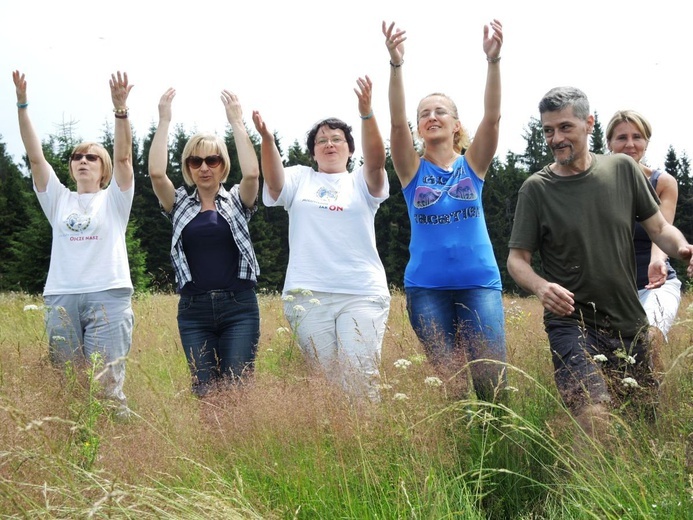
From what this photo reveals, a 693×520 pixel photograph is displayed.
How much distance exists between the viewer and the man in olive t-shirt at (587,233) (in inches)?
132

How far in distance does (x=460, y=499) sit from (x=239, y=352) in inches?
78.8

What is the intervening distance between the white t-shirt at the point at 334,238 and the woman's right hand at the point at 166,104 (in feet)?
3.26

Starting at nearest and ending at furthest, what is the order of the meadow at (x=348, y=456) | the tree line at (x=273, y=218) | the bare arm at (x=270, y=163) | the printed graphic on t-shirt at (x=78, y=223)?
1. the meadow at (x=348, y=456)
2. the bare arm at (x=270, y=163)
3. the printed graphic on t-shirt at (x=78, y=223)
4. the tree line at (x=273, y=218)

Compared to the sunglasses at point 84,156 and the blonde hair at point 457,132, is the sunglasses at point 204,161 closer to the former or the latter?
the sunglasses at point 84,156

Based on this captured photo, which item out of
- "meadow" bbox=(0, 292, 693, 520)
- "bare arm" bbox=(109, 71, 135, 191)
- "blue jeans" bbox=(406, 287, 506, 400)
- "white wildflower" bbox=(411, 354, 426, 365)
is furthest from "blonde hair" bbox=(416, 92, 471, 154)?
"bare arm" bbox=(109, 71, 135, 191)

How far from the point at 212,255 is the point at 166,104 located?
1.15 metres

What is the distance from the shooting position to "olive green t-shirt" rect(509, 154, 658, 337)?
3.37 metres

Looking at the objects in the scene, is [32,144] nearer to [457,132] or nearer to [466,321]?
[457,132]

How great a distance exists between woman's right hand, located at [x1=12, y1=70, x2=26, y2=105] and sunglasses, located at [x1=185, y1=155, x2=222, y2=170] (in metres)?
1.40

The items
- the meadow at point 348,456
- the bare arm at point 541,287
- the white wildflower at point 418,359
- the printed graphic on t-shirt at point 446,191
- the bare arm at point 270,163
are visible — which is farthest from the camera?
the bare arm at point 270,163

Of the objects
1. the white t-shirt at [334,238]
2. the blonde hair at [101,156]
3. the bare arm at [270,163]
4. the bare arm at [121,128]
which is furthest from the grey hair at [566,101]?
the blonde hair at [101,156]

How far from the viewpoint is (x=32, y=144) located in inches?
191

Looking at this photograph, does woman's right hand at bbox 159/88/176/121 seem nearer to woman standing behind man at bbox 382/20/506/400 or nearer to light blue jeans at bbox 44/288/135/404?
light blue jeans at bbox 44/288/135/404

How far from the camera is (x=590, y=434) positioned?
2711mm
